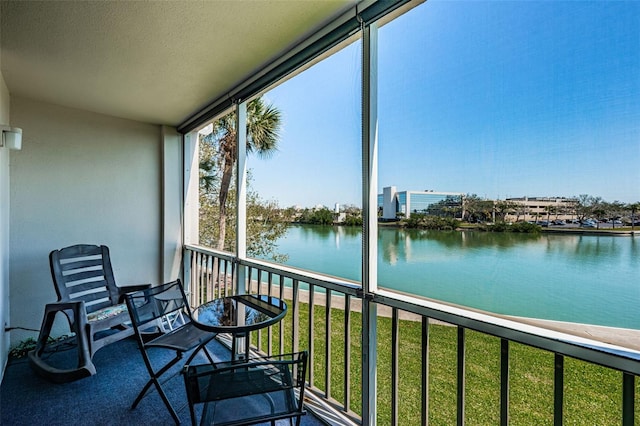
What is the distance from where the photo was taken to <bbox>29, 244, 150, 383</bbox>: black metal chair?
2.61m

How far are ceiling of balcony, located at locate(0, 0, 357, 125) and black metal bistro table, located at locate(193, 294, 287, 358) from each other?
190 cm

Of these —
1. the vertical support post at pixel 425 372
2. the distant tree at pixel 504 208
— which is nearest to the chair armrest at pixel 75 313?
the vertical support post at pixel 425 372

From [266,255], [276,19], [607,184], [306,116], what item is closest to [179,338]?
[266,255]

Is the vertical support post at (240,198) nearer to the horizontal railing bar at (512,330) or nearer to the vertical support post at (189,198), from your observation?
the horizontal railing bar at (512,330)

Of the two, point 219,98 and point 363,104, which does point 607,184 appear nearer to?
point 363,104

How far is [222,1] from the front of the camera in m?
1.86

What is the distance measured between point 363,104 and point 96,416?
2.83 metres

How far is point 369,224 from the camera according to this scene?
6.40ft

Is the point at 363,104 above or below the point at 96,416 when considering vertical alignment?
above

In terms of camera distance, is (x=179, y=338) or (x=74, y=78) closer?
(x=179, y=338)

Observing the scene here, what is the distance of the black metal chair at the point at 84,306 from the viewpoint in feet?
8.55

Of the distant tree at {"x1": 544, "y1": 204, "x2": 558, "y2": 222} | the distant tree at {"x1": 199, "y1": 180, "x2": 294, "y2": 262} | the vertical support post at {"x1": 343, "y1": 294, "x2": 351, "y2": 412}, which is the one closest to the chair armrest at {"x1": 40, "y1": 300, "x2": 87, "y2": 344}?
the distant tree at {"x1": 199, "y1": 180, "x2": 294, "y2": 262}

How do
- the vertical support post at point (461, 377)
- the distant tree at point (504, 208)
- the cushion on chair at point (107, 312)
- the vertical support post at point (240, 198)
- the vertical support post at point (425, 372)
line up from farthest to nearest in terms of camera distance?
the cushion on chair at point (107, 312)
the vertical support post at point (240, 198)
the vertical support post at point (425, 372)
the vertical support post at point (461, 377)
the distant tree at point (504, 208)

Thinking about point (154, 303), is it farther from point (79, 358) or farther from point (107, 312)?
point (107, 312)
